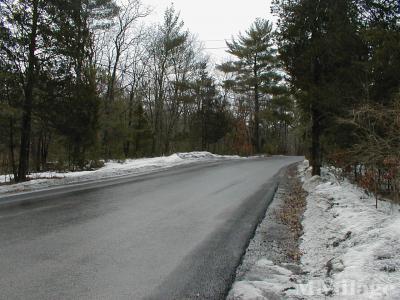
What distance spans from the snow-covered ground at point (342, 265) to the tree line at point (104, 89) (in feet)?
37.5

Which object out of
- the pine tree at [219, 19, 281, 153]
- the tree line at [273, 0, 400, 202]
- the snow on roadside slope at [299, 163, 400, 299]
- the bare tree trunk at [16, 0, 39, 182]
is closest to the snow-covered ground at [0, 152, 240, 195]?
the bare tree trunk at [16, 0, 39, 182]

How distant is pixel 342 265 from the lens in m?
4.54

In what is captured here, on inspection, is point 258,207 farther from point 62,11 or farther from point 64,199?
point 62,11

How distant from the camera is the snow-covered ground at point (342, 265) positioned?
3.85 m

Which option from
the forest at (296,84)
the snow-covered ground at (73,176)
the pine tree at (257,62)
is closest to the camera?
the forest at (296,84)

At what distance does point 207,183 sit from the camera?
44.0 feet

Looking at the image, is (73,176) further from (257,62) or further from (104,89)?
(257,62)

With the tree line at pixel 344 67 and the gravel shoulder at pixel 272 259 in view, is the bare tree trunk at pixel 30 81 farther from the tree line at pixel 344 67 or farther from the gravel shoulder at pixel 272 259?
the gravel shoulder at pixel 272 259

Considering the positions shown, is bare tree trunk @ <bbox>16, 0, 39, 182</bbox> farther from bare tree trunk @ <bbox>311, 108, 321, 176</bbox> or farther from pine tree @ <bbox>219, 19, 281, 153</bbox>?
pine tree @ <bbox>219, 19, 281, 153</bbox>

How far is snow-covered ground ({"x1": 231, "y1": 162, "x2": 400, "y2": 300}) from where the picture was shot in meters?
3.85

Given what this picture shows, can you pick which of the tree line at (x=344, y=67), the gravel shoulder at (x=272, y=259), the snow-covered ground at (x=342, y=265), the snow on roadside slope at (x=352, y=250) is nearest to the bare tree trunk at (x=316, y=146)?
the tree line at (x=344, y=67)

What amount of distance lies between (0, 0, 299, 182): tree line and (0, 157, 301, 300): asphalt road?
19.4 ft

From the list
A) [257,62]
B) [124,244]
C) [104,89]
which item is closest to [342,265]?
[124,244]

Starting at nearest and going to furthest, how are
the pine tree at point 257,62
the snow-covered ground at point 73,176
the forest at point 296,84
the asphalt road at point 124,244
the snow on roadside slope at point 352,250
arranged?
1. the snow on roadside slope at point 352,250
2. the asphalt road at point 124,244
3. the forest at point 296,84
4. the snow-covered ground at point 73,176
5. the pine tree at point 257,62
